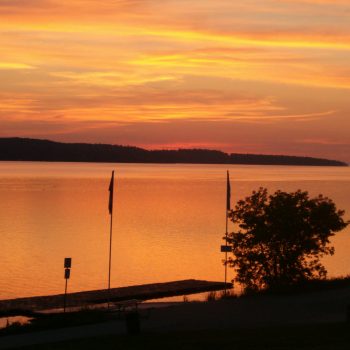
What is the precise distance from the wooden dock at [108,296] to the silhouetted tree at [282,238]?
5.38 meters

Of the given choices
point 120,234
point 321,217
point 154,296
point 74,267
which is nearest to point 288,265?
point 321,217

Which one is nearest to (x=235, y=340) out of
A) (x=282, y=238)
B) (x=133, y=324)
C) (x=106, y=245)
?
(x=133, y=324)

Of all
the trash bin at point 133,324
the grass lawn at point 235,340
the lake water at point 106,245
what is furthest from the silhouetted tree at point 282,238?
the trash bin at point 133,324

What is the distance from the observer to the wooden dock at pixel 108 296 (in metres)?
38.7

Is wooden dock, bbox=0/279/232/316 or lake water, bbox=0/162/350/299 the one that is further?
lake water, bbox=0/162/350/299

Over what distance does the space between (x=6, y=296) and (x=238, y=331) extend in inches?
1051

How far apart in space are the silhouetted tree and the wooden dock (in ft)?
17.6

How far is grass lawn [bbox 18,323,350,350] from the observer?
17844 millimetres

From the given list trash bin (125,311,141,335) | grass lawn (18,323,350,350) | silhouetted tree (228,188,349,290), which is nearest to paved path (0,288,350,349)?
trash bin (125,311,141,335)

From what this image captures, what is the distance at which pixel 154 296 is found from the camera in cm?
4522

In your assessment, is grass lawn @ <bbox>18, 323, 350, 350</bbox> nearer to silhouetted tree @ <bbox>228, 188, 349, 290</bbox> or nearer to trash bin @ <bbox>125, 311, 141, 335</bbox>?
trash bin @ <bbox>125, 311, 141, 335</bbox>

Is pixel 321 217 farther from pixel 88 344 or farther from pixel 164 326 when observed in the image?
pixel 88 344

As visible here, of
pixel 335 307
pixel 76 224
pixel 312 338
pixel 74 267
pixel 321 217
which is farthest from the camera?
pixel 76 224

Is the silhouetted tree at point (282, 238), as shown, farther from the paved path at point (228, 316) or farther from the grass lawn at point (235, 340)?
the grass lawn at point (235, 340)
